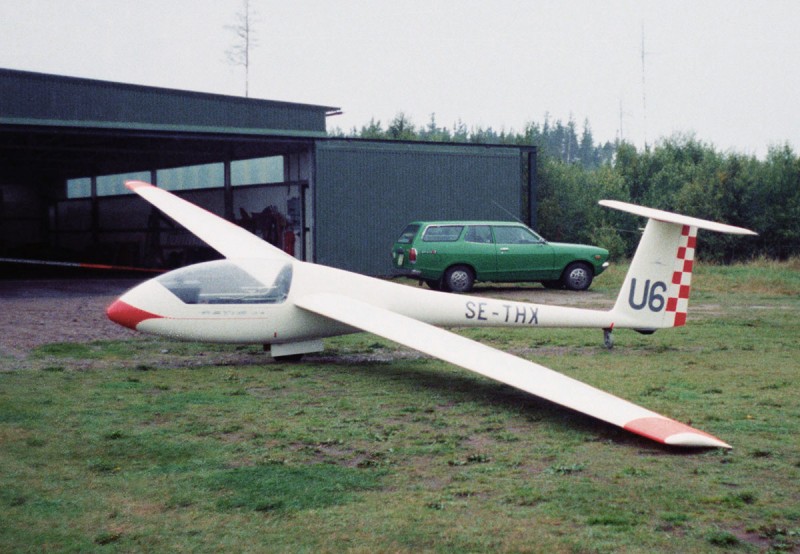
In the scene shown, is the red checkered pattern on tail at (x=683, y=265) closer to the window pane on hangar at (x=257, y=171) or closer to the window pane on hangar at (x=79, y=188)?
the window pane on hangar at (x=257, y=171)

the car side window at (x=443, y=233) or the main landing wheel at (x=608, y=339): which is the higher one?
the car side window at (x=443, y=233)

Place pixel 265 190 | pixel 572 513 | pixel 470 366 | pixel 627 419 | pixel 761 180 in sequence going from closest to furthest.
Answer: pixel 572 513 → pixel 627 419 → pixel 470 366 → pixel 265 190 → pixel 761 180

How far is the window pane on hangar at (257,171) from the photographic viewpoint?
93.5 feet

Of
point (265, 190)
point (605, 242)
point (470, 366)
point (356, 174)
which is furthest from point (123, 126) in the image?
point (605, 242)

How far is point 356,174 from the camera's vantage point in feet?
87.6

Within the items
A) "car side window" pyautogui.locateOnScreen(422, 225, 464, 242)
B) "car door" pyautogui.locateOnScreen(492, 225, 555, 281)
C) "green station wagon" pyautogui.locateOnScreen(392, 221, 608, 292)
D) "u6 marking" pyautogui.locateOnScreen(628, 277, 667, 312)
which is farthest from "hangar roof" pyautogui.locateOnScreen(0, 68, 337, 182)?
"u6 marking" pyautogui.locateOnScreen(628, 277, 667, 312)

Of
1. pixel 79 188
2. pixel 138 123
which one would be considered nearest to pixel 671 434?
pixel 138 123

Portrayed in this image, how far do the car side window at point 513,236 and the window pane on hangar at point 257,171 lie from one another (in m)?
8.95

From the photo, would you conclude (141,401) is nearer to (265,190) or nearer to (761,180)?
(265,190)

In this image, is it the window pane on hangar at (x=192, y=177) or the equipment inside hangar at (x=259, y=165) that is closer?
the equipment inside hangar at (x=259, y=165)

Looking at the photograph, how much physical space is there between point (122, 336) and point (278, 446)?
294 inches

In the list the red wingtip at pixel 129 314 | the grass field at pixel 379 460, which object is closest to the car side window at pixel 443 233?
the grass field at pixel 379 460

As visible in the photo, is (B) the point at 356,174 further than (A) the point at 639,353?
Yes

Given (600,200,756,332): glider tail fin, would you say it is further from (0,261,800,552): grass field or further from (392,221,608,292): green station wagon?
(392,221,608,292): green station wagon
